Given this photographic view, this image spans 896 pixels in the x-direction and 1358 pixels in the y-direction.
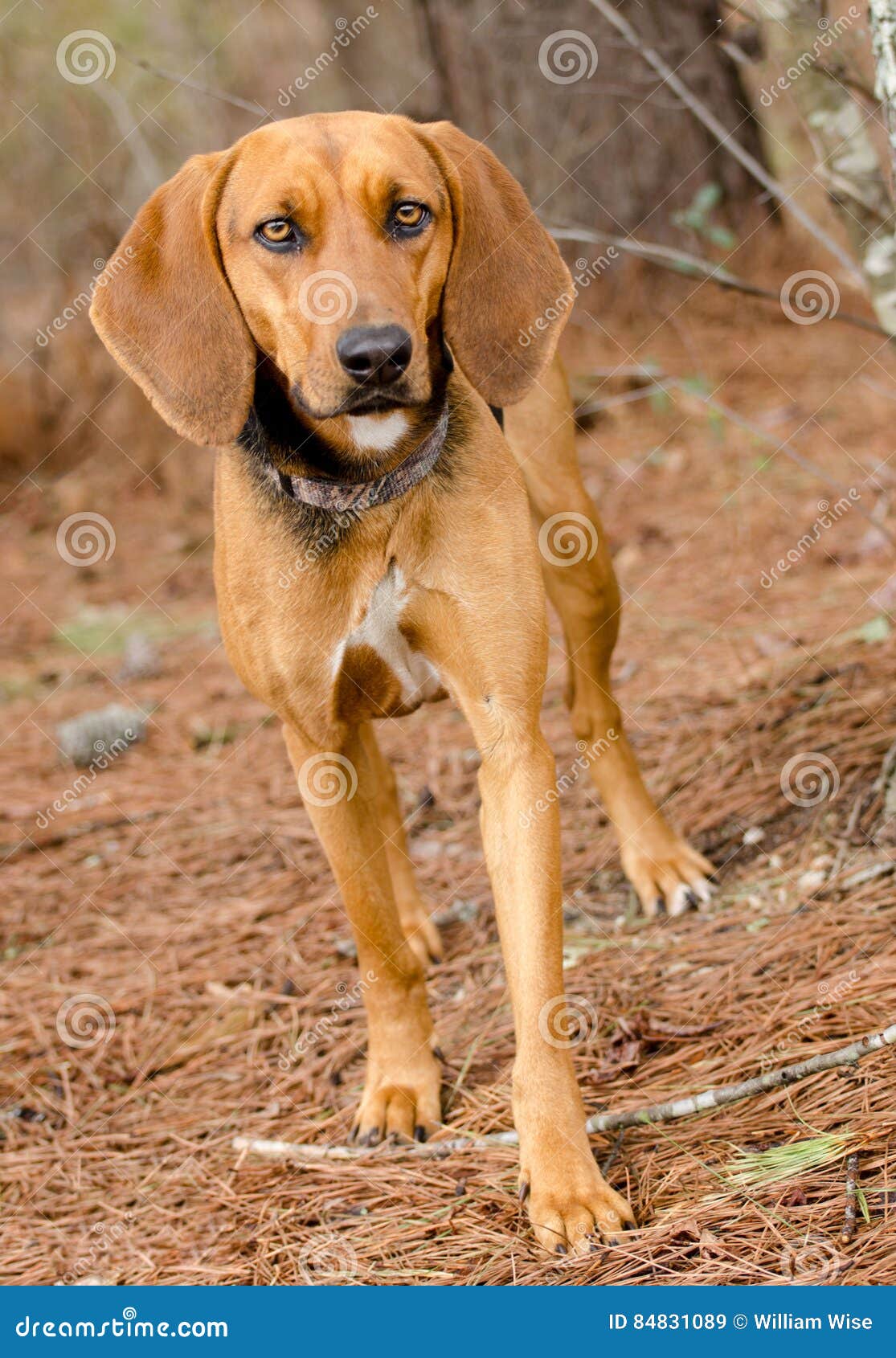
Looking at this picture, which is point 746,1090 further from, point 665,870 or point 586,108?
point 586,108

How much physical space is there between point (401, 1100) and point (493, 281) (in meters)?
1.97

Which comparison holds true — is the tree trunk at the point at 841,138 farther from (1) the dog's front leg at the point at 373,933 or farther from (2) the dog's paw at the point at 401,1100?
(2) the dog's paw at the point at 401,1100

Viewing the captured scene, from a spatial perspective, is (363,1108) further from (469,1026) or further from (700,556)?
(700,556)

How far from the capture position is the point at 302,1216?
9.48 feet

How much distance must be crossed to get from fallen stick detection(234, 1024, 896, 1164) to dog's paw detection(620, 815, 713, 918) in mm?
1030

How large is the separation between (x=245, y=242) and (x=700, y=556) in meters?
4.08

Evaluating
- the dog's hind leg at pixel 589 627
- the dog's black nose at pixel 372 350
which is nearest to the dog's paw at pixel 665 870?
the dog's hind leg at pixel 589 627

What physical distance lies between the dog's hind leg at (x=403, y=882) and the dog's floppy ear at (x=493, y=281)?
1331 mm

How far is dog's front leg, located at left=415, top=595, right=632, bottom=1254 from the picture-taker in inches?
104

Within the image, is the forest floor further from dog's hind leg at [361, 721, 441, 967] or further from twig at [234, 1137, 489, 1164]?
dog's hind leg at [361, 721, 441, 967]

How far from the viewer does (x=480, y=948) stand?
4.00m

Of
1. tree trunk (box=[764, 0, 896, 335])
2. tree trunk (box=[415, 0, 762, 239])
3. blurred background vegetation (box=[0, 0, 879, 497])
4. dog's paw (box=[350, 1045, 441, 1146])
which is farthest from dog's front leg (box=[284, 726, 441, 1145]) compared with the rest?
tree trunk (box=[415, 0, 762, 239])

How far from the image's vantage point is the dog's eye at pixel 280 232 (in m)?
2.83

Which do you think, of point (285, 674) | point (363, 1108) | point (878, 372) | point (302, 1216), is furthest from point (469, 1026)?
point (878, 372)
